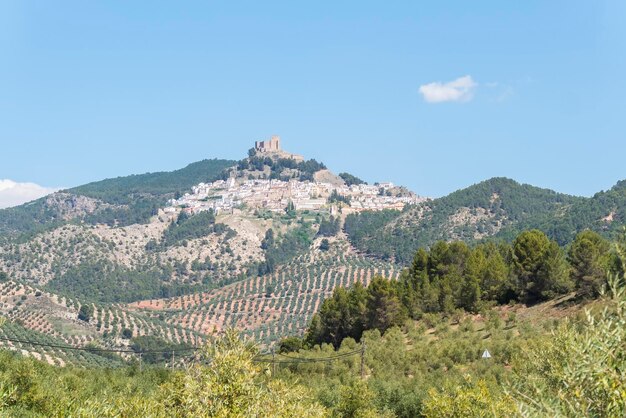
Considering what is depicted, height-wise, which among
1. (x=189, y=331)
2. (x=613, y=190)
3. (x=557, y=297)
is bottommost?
(x=189, y=331)

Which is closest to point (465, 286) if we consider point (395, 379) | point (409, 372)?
point (409, 372)

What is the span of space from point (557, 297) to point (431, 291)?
1328 cm

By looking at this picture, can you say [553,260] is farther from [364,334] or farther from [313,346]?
[313,346]

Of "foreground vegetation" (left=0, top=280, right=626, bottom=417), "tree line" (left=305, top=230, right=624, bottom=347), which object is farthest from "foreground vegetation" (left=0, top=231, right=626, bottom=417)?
"tree line" (left=305, top=230, right=624, bottom=347)

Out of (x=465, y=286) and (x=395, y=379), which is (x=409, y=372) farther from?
(x=465, y=286)

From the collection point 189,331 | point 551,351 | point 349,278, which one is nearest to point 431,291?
point 551,351

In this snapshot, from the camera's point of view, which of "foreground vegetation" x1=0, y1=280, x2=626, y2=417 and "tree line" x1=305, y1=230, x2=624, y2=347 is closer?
"foreground vegetation" x1=0, y1=280, x2=626, y2=417

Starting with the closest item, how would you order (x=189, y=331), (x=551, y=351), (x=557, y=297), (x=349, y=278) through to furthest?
1. (x=551, y=351)
2. (x=557, y=297)
3. (x=189, y=331)
4. (x=349, y=278)

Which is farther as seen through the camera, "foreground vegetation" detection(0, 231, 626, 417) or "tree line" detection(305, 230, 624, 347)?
"tree line" detection(305, 230, 624, 347)

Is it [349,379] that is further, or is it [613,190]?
[613,190]

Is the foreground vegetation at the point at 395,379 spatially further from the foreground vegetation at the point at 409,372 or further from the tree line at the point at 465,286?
the tree line at the point at 465,286

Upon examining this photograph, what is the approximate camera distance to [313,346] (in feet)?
233

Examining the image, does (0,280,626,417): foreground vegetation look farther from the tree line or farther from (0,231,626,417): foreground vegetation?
the tree line

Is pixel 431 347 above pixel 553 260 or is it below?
below
